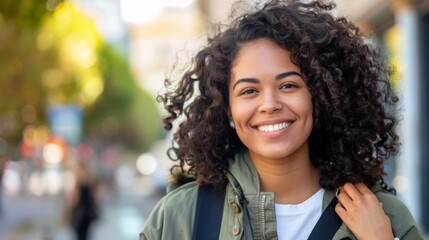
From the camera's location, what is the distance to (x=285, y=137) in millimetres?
3084

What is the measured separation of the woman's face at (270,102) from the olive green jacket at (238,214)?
12 cm

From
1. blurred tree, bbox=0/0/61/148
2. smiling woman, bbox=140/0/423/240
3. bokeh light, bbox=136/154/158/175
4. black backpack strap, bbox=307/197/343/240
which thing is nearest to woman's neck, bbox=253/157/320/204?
smiling woman, bbox=140/0/423/240

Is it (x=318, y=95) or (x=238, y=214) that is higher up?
(x=318, y=95)

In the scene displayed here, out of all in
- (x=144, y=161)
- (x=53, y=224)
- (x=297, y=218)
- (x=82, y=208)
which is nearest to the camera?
(x=297, y=218)

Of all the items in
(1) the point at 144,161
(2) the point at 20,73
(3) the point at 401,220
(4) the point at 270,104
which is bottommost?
(3) the point at 401,220

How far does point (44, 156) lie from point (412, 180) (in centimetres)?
3008

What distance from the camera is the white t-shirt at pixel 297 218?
3.11 metres

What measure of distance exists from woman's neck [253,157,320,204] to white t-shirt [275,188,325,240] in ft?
0.10

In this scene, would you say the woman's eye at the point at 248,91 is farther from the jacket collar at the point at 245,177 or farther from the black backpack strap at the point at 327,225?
the black backpack strap at the point at 327,225

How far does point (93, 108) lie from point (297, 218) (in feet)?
187

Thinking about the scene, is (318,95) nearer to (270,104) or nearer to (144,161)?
(270,104)

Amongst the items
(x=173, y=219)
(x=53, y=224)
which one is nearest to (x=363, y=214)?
(x=173, y=219)

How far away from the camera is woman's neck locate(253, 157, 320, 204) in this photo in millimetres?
3199

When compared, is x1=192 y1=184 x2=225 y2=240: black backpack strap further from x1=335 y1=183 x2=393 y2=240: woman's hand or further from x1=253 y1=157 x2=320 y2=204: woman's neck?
x1=335 y1=183 x2=393 y2=240: woman's hand
